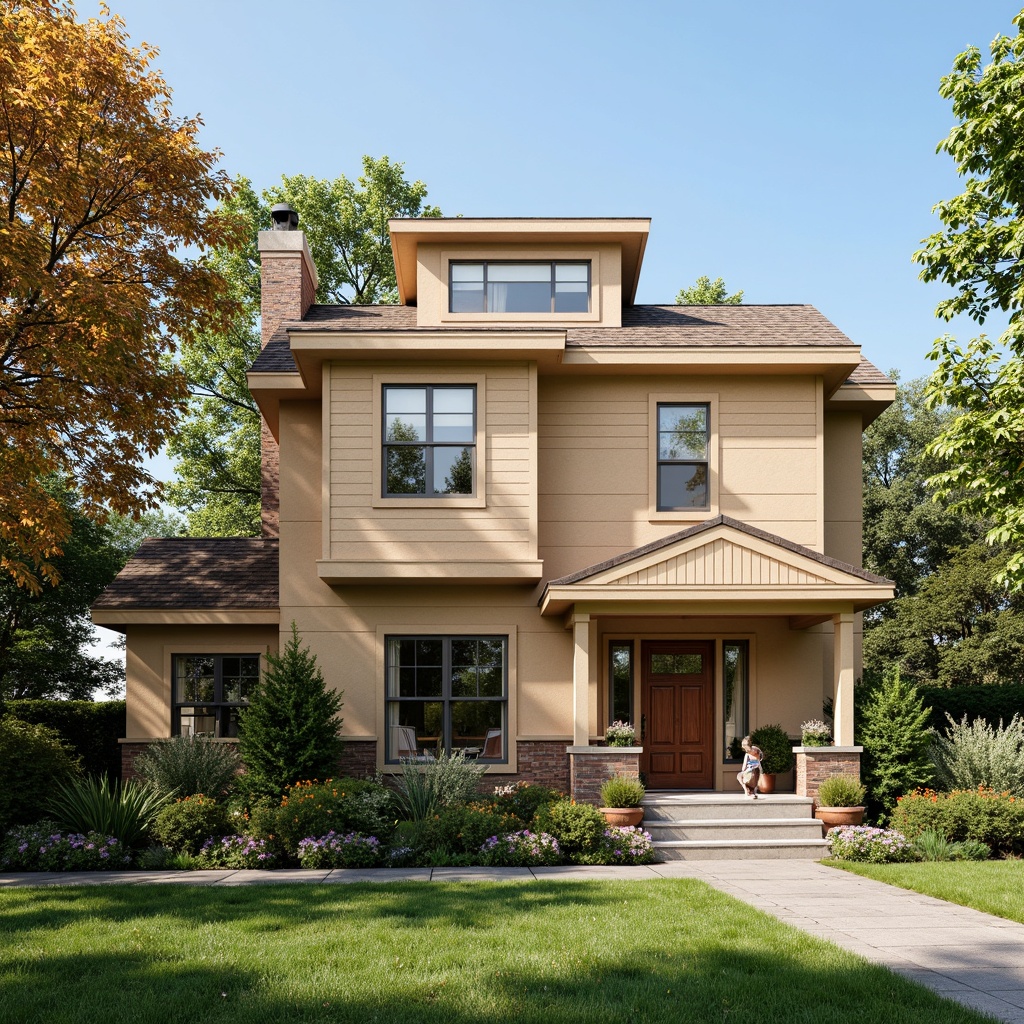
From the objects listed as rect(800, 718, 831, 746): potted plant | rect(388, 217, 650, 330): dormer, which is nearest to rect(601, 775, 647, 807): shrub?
rect(800, 718, 831, 746): potted plant

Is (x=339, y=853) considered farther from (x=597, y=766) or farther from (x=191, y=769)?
(x=597, y=766)

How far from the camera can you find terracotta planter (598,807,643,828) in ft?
41.8

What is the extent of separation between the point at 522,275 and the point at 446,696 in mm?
7211

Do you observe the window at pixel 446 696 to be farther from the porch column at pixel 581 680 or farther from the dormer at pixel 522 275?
the dormer at pixel 522 275

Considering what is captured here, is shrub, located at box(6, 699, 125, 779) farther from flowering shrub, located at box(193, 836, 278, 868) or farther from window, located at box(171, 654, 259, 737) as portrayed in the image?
flowering shrub, located at box(193, 836, 278, 868)

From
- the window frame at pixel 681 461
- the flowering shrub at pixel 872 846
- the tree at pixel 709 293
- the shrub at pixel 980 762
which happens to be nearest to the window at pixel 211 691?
the window frame at pixel 681 461

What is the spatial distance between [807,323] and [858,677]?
6.24 m

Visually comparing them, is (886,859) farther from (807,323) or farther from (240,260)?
(240,260)

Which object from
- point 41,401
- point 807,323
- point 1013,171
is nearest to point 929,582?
point 807,323

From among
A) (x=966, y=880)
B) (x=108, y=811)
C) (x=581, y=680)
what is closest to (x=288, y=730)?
(x=108, y=811)

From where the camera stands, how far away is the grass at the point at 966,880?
941cm

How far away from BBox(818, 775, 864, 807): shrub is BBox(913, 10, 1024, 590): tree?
3.47 m

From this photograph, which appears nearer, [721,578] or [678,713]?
[721,578]

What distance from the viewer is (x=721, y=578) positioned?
13.7m
